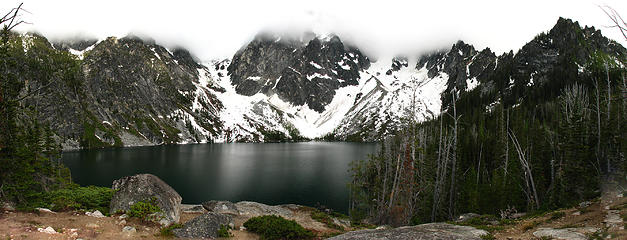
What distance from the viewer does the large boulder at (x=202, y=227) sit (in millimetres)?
16203

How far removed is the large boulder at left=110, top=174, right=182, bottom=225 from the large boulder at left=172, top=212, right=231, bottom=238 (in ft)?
8.06

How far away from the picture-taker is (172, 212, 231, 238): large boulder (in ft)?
53.2

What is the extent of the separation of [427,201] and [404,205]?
15.4 m

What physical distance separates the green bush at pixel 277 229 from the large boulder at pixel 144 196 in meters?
5.35

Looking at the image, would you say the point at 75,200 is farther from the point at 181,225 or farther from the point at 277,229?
the point at 277,229

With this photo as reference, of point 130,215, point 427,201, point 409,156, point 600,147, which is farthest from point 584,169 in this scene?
point 130,215

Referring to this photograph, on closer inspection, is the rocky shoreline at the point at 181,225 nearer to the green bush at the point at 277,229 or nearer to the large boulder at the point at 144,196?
the large boulder at the point at 144,196

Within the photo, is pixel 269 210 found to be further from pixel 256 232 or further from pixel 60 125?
pixel 60 125

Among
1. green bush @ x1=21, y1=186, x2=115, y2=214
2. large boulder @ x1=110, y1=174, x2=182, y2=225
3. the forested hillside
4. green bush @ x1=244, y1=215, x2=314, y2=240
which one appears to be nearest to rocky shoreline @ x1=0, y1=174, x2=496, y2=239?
large boulder @ x1=110, y1=174, x2=182, y2=225

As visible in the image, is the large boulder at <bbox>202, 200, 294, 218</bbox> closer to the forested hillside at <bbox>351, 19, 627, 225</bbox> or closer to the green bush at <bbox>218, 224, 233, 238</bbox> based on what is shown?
the green bush at <bbox>218, 224, 233, 238</bbox>

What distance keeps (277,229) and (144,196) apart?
9119 mm

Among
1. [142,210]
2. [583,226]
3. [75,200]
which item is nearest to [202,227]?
[142,210]

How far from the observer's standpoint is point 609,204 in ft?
52.0

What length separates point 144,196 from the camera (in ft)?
→ 63.1
